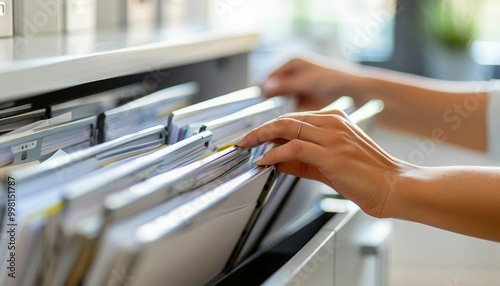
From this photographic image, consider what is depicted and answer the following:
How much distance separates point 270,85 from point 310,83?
0.07 meters

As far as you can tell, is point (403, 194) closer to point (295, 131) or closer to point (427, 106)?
point (295, 131)

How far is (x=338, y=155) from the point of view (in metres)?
0.76

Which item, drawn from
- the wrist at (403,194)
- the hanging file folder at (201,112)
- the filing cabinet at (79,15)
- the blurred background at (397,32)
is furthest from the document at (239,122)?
the blurred background at (397,32)

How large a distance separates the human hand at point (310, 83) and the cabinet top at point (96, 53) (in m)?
0.09

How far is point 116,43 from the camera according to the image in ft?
2.82

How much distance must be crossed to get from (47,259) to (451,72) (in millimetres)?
1951

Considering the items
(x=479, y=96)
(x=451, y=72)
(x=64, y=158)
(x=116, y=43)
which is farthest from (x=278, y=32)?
(x=64, y=158)

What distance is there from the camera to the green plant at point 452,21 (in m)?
2.28

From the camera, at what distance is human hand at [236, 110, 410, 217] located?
2.48 ft

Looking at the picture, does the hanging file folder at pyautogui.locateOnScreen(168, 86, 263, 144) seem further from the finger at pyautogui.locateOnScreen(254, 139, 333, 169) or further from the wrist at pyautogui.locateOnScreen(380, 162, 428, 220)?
the wrist at pyautogui.locateOnScreen(380, 162, 428, 220)

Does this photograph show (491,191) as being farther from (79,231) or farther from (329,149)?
(79,231)

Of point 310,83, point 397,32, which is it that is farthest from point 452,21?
point 310,83

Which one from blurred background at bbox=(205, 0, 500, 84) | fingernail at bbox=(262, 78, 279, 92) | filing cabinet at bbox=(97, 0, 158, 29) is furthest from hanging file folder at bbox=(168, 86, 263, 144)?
blurred background at bbox=(205, 0, 500, 84)

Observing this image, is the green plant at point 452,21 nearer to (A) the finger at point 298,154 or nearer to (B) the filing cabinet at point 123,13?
(B) the filing cabinet at point 123,13
